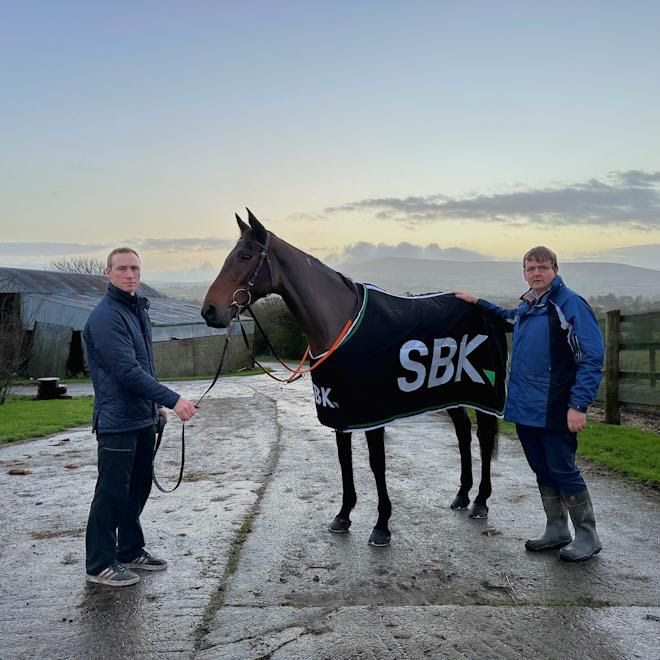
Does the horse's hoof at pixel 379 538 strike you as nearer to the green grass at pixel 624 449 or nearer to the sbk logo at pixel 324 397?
the sbk logo at pixel 324 397

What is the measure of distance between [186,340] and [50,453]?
1936 centimetres

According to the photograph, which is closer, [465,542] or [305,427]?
[465,542]

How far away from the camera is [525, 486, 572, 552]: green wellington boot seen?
4.23 m

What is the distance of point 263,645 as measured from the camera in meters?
2.96

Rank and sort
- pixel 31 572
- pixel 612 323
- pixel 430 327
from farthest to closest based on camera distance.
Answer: pixel 612 323 < pixel 430 327 < pixel 31 572

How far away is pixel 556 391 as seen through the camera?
4.13 meters

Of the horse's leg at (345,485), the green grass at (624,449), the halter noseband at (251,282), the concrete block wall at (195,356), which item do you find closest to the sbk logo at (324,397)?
the horse's leg at (345,485)

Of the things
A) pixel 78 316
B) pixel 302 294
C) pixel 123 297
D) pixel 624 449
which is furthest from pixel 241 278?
pixel 78 316

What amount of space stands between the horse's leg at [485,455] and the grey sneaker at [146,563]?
8.13ft

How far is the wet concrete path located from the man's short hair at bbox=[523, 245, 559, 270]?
2.02m

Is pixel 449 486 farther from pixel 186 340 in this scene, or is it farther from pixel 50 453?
pixel 186 340

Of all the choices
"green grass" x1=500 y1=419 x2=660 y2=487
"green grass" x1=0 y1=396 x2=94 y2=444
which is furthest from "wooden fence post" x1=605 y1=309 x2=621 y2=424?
"green grass" x1=0 y1=396 x2=94 y2=444

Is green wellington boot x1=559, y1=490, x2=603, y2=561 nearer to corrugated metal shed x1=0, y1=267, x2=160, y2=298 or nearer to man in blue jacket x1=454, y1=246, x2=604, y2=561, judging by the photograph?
man in blue jacket x1=454, y1=246, x2=604, y2=561

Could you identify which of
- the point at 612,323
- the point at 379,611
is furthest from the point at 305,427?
the point at 379,611
